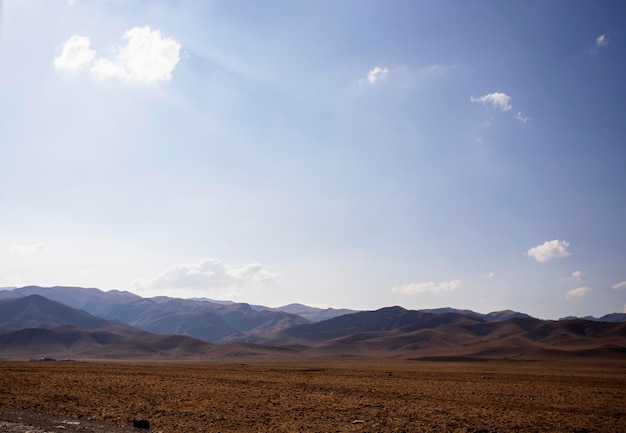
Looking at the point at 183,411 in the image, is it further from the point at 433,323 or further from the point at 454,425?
the point at 433,323

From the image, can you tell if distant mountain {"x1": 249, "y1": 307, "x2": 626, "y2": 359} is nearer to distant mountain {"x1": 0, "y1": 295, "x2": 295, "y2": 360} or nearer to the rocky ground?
distant mountain {"x1": 0, "y1": 295, "x2": 295, "y2": 360}

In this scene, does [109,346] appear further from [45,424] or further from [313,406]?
[45,424]

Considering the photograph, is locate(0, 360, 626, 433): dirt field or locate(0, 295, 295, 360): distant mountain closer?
locate(0, 360, 626, 433): dirt field

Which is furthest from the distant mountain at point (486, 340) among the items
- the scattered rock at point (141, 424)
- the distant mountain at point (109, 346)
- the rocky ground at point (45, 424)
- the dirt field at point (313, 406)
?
the rocky ground at point (45, 424)

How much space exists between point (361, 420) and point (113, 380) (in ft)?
59.9

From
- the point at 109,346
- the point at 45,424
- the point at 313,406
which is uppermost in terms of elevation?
the point at 45,424

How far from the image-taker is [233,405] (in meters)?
20.0

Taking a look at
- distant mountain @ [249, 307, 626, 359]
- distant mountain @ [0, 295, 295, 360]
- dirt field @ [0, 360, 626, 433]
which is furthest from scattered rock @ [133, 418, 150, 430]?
distant mountain @ [0, 295, 295, 360]

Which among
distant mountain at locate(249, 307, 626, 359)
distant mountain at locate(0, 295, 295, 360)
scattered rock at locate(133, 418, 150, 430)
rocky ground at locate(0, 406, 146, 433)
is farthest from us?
distant mountain at locate(0, 295, 295, 360)

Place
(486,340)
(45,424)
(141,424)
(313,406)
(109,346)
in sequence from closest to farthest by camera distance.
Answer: (141,424) → (45,424) → (313,406) → (486,340) → (109,346)

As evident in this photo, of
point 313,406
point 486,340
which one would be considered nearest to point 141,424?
point 313,406

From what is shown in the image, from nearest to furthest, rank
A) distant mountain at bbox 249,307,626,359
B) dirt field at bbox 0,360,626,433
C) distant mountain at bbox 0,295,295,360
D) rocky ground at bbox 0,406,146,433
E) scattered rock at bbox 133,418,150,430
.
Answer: rocky ground at bbox 0,406,146,433
scattered rock at bbox 133,418,150,430
dirt field at bbox 0,360,626,433
distant mountain at bbox 249,307,626,359
distant mountain at bbox 0,295,295,360

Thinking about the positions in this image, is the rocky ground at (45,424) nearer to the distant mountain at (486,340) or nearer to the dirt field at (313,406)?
the dirt field at (313,406)

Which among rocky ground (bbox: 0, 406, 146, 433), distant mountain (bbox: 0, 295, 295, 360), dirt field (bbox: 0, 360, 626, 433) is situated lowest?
distant mountain (bbox: 0, 295, 295, 360)
